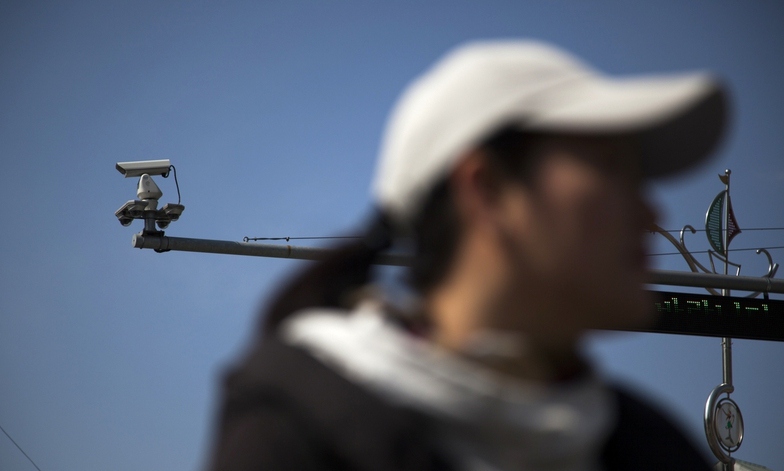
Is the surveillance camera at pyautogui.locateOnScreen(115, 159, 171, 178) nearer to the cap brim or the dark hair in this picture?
the dark hair

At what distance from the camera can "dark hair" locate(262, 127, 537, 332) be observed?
5.32 feet

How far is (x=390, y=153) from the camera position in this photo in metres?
1.74

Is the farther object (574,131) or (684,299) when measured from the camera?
(684,299)

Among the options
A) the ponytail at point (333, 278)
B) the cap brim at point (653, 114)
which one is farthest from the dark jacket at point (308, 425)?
the cap brim at point (653, 114)

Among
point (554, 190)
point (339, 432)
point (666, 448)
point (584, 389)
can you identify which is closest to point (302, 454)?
point (339, 432)

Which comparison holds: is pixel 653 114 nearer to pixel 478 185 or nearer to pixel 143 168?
pixel 478 185

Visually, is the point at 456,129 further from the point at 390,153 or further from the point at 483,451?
the point at 483,451

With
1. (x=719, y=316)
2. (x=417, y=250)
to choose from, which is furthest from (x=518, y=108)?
(x=719, y=316)

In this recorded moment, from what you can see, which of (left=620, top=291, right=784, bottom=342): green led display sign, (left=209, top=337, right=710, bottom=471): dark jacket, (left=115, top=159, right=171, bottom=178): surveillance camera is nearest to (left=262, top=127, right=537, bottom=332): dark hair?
(left=209, top=337, right=710, bottom=471): dark jacket

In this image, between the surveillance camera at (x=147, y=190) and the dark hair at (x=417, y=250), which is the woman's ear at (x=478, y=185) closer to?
the dark hair at (x=417, y=250)

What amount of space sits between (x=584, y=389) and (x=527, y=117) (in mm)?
481

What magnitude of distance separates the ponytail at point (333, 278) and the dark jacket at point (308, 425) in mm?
204

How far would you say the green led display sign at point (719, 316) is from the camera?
1107cm

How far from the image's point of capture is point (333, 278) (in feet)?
6.21
